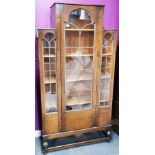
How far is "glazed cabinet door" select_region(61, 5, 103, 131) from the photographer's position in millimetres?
2053

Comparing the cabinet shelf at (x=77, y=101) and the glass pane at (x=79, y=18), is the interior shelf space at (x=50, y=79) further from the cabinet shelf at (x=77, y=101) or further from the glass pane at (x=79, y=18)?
the glass pane at (x=79, y=18)

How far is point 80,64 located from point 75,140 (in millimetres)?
930

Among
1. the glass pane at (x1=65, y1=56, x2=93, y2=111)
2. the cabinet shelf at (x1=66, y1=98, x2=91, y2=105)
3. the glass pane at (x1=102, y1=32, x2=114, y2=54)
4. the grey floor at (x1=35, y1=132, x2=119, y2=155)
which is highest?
the glass pane at (x1=102, y1=32, x2=114, y2=54)

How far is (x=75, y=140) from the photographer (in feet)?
7.73

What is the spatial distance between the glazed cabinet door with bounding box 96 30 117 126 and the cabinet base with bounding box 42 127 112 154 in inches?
7.4

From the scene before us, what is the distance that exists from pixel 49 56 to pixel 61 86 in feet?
1.14

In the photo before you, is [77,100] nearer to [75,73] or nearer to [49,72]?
[75,73]

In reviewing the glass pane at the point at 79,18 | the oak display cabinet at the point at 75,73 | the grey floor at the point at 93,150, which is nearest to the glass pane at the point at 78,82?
the oak display cabinet at the point at 75,73

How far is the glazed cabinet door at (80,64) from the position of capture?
205 cm

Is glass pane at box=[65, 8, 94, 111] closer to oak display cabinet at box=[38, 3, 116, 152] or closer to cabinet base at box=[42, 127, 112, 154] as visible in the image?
oak display cabinet at box=[38, 3, 116, 152]

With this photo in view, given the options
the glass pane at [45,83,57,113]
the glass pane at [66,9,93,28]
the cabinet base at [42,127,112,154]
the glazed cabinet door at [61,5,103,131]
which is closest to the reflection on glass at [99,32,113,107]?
the glazed cabinet door at [61,5,103,131]

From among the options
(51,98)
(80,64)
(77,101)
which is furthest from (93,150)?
(80,64)

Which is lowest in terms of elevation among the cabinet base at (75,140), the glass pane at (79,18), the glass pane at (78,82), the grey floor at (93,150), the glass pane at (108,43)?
the grey floor at (93,150)
